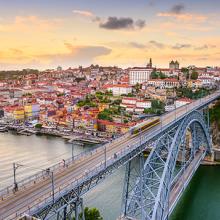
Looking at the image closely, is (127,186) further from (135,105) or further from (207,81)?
(207,81)

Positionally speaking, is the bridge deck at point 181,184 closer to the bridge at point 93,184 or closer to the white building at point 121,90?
the bridge at point 93,184

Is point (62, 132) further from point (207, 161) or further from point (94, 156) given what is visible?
point (94, 156)

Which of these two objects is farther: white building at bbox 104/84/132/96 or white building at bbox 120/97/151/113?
white building at bbox 104/84/132/96

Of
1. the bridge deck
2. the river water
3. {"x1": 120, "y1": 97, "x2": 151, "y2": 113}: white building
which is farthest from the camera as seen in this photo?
{"x1": 120, "y1": 97, "x2": 151, "y2": 113}: white building

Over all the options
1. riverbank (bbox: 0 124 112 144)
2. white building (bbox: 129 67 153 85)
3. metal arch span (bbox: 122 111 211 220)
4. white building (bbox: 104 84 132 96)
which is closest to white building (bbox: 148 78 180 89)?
white building (bbox: 104 84 132 96)

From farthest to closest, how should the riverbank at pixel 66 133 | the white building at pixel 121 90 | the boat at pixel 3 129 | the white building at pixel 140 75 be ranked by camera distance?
1. the white building at pixel 140 75
2. the white building at pixel 121 90
3. the boat at pixel 3 129
4. the riverbank at pixel 66 133

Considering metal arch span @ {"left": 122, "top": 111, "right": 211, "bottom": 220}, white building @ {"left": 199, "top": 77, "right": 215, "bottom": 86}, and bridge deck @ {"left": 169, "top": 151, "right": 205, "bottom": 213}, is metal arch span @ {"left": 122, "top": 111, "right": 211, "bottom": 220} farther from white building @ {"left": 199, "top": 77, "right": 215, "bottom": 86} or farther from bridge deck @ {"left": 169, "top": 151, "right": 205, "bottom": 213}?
white building @ {"left": 199, "top": 77, "right": 215, "bottom": 86}

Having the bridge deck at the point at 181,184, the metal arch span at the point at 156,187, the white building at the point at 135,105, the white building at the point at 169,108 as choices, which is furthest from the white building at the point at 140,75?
the metal arch span at the point at 156,187

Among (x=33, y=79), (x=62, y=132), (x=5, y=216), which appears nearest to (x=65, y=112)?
(x=62, y=132)

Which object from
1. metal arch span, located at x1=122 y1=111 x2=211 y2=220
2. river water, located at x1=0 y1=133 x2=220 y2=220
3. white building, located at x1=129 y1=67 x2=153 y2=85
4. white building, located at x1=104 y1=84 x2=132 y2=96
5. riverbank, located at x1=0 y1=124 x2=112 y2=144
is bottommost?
river water, located at x1=0 y1=133 x2=220 y2=220

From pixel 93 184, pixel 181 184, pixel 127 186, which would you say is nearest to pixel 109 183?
pixel 181 184
